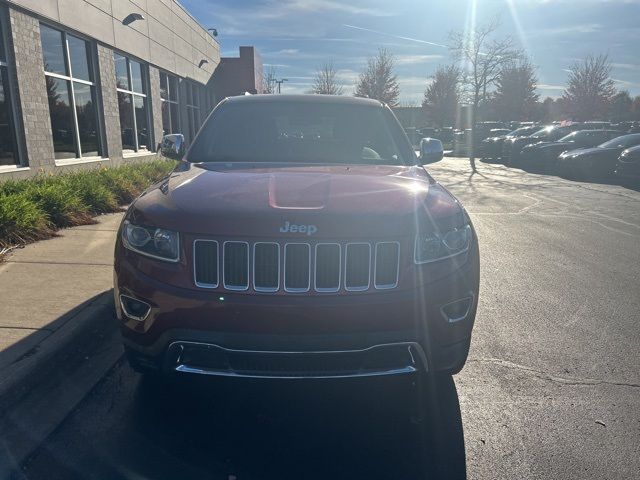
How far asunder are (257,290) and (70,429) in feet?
4.33

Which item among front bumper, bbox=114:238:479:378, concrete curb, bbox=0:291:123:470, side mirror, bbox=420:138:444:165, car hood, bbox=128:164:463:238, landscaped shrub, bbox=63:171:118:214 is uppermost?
side mirror, bbox=420:138:444:165

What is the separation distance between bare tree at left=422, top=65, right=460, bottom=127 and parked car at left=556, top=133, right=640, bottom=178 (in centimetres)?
4014

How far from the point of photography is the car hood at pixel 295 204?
8.41 feet

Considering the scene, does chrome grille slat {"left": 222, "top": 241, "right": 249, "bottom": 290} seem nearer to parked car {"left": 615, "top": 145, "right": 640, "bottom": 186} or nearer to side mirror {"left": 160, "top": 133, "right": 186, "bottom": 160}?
side mirror {"left": 160, "top": 133, "right": 186, "bottom": 160}

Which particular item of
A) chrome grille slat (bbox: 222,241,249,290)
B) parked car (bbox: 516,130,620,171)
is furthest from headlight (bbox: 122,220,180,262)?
parked car (bbox: 516,130,620,171)

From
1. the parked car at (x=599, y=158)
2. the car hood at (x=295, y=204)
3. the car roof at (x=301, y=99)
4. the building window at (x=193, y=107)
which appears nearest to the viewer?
the car hood at (x=295, y=204)

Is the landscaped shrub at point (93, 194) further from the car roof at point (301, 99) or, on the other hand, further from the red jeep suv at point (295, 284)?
the red jeep suv at point (295, 284)

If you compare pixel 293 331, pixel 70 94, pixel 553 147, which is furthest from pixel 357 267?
pixel 553 147

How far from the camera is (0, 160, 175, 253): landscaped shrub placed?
19.6 ft

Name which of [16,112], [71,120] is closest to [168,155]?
[16,112]

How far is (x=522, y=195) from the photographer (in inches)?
513

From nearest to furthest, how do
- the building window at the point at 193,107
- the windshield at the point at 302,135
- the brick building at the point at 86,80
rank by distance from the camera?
the windshield at the point at 302,135, the brick building at the point at 86,80, the building window at the point at 193,107

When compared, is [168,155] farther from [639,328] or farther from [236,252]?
[639,328]

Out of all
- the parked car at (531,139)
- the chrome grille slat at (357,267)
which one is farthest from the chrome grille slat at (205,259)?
the parked car at (531,139)
